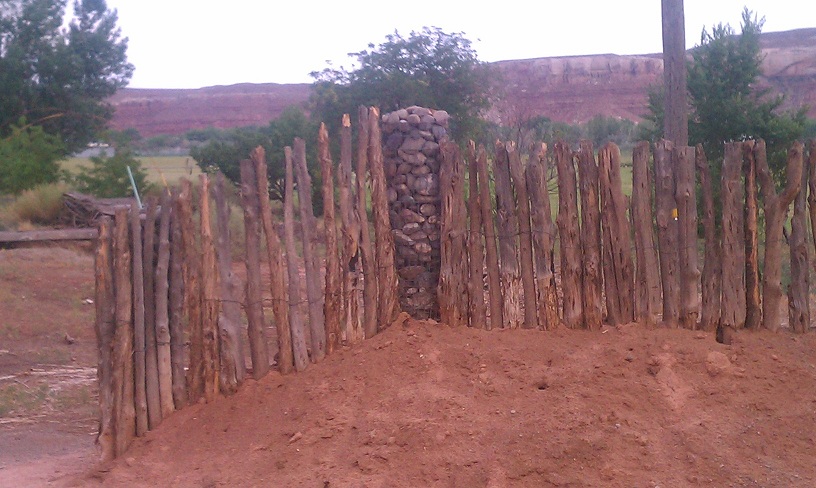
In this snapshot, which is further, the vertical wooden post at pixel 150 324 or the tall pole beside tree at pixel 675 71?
the tall pole beside tree at pixel 675 71

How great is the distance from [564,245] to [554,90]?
54889 millimetres

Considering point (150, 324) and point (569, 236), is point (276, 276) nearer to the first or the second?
point (150, 324)

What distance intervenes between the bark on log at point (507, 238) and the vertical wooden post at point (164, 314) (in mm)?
2188

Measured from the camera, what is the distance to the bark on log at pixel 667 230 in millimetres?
5625

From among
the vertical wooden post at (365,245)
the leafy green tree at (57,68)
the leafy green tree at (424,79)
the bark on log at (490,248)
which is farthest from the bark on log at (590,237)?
the leafy green tree at (57,68)

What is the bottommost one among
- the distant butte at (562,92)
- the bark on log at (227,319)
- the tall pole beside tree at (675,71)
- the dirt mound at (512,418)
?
the dirt mound at (512,418)

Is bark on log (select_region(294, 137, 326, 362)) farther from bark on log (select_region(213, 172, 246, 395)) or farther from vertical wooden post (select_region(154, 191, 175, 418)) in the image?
vertical wooden post (select_region(154, 191, 175, 418))

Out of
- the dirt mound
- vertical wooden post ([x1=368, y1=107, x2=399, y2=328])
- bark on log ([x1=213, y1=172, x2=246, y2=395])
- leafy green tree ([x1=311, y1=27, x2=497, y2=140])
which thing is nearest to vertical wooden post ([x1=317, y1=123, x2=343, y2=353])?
the dirt mound

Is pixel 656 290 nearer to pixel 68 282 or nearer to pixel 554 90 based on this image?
pixel 68 282

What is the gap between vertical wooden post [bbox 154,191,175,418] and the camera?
211 inches

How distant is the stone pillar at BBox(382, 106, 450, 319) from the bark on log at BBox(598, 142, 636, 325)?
1.15 metres

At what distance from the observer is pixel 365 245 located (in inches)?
226

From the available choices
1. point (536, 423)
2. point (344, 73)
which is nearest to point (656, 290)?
point (536, 423)

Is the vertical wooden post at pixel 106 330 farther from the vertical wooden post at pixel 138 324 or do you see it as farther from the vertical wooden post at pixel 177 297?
the vertical wooden post at pixel 177 297
